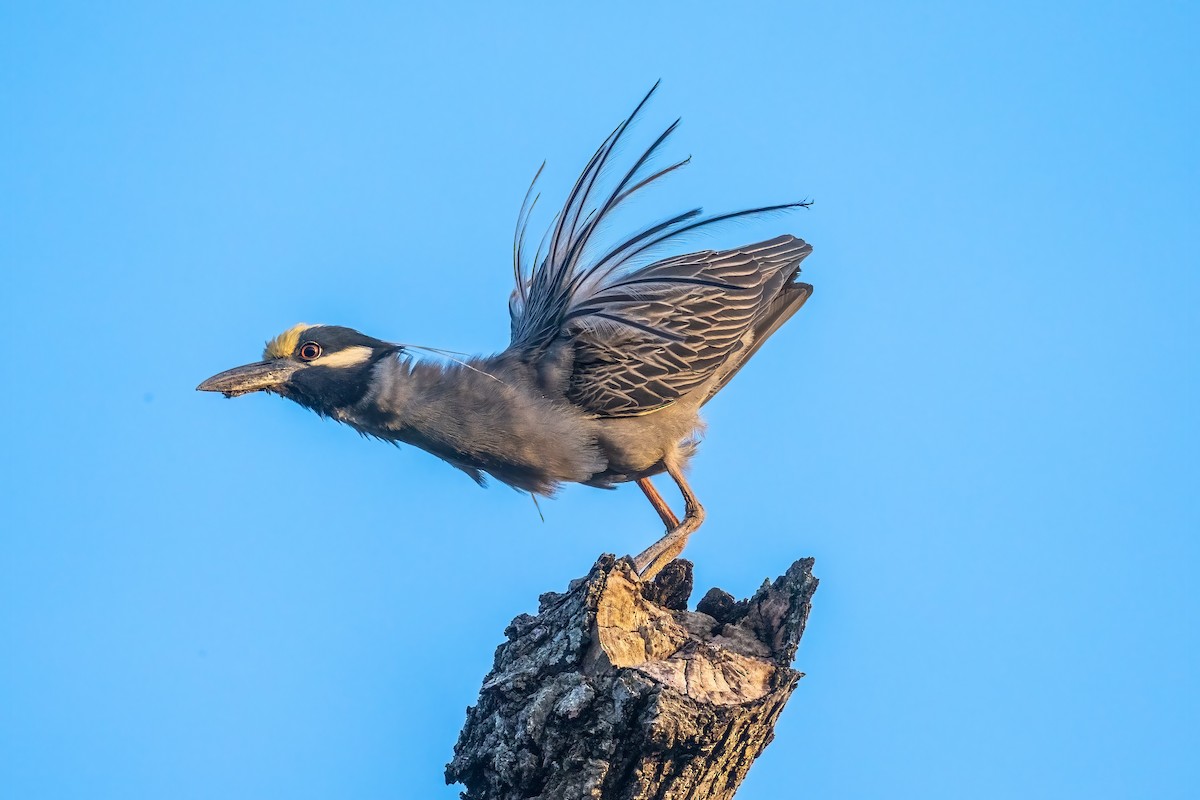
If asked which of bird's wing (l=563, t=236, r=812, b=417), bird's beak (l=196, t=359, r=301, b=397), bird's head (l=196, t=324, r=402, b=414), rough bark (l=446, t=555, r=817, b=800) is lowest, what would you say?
rough bark (l=446, t=555, r=817, b=800)

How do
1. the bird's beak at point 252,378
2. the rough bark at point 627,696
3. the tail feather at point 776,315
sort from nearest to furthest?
the rough bark at point 627,696
the bird's beak at point 252,378
the tail feather at point 776,315

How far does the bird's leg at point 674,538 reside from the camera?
7312 mm

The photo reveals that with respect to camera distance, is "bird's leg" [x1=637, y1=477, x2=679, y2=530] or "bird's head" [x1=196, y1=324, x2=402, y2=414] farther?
"bird's leg" [x1=637, y1=477, x2=679, y2=530]

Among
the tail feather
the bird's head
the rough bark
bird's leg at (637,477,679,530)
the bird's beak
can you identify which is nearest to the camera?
the rough bark

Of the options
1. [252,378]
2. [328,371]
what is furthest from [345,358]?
[252,378]

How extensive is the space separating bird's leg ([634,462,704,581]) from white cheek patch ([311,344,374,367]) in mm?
2120

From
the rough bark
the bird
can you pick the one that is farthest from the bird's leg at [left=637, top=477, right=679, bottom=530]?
the rough bark

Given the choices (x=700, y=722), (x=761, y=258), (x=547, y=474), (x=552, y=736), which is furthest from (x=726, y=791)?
(x=761, y=258)

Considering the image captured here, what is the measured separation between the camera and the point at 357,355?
7.12m

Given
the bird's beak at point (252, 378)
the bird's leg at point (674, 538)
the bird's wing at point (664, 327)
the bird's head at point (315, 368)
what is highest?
the bird's wing at point (664, 327)

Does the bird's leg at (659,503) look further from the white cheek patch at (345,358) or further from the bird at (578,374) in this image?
→ the white cheek patch at (345,358)

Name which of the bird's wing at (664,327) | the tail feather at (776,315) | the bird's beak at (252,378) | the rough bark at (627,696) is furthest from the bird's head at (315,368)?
the tail feather at (776,315)

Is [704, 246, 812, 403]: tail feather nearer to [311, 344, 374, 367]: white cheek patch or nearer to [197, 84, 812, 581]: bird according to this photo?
[197, 84, 812, 581]: bird

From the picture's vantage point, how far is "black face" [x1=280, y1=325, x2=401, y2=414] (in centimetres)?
704
